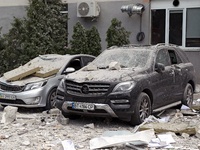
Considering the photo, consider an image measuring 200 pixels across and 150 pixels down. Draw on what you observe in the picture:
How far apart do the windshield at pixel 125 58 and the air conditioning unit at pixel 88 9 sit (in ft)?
22.2

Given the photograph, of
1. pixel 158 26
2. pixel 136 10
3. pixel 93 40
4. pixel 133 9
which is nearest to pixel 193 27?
pixel 158 26

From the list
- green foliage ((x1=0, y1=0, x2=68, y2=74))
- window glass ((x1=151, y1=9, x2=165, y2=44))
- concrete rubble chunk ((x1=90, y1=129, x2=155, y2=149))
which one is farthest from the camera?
window glass ((x1=151, y1=9, x2=165, y2=44))

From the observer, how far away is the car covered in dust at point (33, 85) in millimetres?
7977

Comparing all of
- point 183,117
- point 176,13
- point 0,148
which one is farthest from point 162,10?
point 0,148

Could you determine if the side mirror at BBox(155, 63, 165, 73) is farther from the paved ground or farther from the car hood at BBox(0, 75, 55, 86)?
the car hood at BBox(0, 75, 55, 86)

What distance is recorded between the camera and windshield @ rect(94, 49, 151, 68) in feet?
24.2

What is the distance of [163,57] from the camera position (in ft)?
26.2

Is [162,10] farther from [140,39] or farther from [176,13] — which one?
[140,39]

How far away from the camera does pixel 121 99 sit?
20.8 ft

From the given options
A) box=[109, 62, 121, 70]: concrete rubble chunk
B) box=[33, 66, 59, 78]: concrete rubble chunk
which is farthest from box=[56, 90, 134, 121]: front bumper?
box=[33, 66, 59, 78]: concrete rubble chunk

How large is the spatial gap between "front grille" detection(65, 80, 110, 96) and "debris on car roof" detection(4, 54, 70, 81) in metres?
1.86

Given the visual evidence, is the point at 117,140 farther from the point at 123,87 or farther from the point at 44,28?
the point at 44,28

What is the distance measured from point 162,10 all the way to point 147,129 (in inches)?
369

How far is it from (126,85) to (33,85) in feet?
8.96
